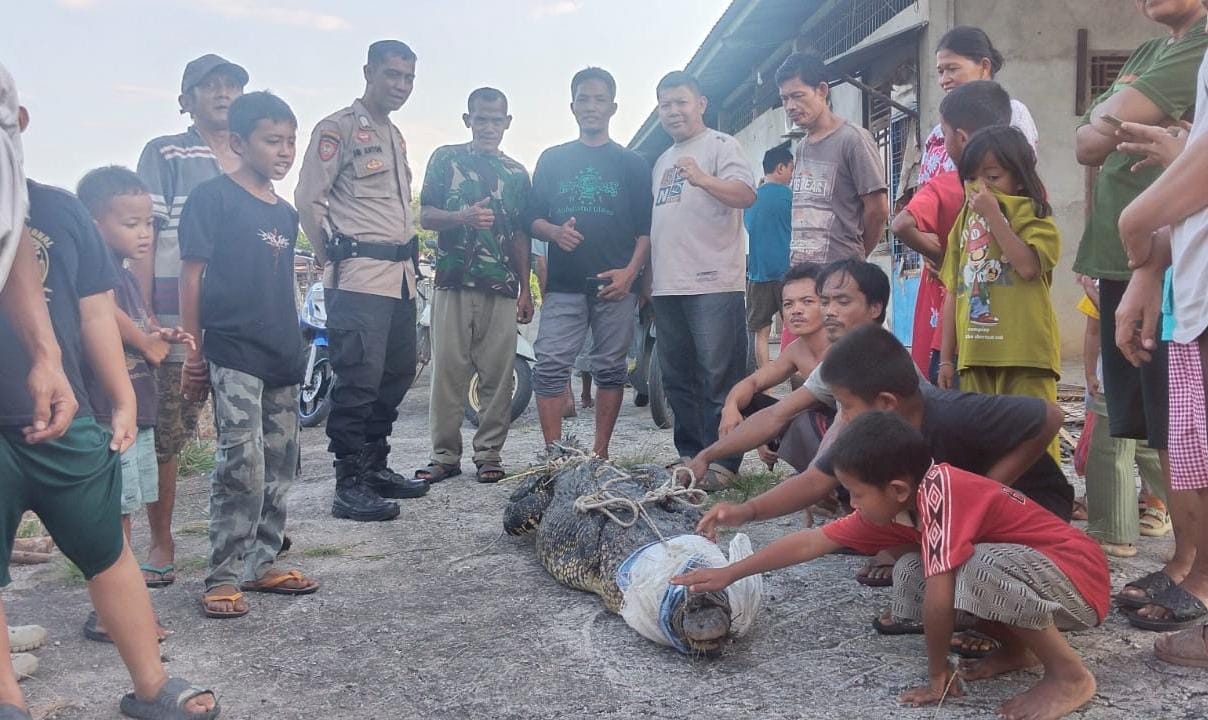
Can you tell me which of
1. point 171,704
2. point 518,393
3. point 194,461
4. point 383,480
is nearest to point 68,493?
point 171,704

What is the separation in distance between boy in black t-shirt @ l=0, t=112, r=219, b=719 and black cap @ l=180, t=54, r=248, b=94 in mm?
1844

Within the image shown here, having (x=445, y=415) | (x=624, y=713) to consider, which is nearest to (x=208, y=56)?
(x=445, y=415)

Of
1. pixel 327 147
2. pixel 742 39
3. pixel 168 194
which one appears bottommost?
pixel 168 194

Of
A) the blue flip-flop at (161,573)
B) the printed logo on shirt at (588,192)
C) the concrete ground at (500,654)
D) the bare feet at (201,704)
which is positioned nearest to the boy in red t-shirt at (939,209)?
the concrete ground at (500,654)

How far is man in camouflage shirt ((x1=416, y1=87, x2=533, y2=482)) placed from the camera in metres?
5.06

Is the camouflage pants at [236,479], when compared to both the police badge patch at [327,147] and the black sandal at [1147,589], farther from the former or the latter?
the black sandal at [1147,589]

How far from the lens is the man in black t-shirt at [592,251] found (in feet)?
16.4

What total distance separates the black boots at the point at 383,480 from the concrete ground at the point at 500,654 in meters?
0.81

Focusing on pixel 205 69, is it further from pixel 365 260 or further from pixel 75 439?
pixel 75 439

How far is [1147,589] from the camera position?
273cm

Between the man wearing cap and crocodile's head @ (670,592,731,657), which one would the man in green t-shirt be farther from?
the man wearing cap

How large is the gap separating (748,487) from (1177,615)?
6.76 feet

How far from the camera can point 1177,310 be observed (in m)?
2.36

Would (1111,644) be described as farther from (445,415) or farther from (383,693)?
(445,415)
